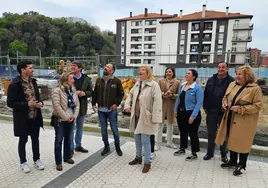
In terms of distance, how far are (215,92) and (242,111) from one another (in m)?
0.66

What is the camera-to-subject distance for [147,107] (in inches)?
137

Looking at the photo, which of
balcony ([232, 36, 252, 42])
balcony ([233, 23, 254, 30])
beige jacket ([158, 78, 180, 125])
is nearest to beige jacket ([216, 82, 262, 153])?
beige jacket ([158, 78, 180, 125])

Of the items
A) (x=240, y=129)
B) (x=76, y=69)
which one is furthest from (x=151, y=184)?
(x=76, y=69)

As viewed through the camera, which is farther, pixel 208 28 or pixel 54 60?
pixel 208 28

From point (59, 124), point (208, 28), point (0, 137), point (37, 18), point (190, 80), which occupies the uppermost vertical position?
point (37, 18)

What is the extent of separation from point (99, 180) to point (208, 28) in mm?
52055

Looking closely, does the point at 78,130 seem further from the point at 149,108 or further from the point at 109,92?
the point at 149,108

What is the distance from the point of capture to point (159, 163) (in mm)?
3914

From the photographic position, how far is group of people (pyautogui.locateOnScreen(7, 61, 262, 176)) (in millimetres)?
3297

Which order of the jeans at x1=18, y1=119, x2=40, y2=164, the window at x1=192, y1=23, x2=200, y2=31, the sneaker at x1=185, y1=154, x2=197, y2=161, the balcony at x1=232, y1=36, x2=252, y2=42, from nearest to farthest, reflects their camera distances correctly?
the jeans at x1=18, y1=119, x2=40, y2=164
the sneaker at x1=185, y1=154, x2=197, y2=161
the balcony at x1=232, y1=36, x2=252, y2=42
the window at x1=192, y1=23, x2=200, y2=31

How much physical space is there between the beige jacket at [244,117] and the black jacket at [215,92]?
20cm

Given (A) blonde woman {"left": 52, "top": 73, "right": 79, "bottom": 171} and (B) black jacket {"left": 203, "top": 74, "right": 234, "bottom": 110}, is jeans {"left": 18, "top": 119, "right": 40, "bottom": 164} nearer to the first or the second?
(A) blonde woman {"left": 52, "top": 73, "right": 79, "bottom": 171}

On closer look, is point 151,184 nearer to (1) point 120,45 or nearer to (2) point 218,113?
(2) point 218,113

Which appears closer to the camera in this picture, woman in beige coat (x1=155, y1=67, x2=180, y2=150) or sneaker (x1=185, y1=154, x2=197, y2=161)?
sneaker (x1=185, y1=154, x2=197, y2=161)
